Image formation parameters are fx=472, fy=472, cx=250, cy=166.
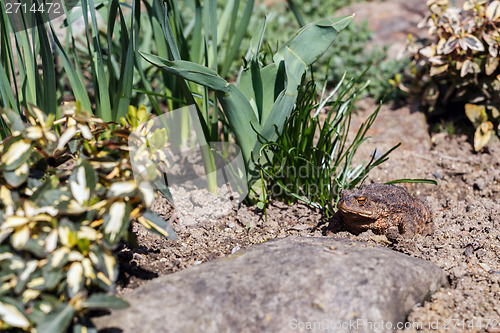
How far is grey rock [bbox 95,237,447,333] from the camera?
1.78m

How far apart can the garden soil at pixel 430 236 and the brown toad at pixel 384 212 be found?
0.19ft

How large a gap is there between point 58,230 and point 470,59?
3159mm

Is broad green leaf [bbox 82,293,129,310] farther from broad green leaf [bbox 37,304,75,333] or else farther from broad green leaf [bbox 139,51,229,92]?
broad green leaf [bbox 139,51,229,92]

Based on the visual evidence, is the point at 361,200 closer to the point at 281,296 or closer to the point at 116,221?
the point at 281,296

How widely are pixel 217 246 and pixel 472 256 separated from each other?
4.45 feet

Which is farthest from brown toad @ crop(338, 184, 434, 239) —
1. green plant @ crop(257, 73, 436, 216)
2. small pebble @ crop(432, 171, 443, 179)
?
small pebble @ crop(432, 171, 443, 179)

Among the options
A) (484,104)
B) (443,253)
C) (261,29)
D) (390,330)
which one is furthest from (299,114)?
(484,104)

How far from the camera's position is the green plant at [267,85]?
8.20ft

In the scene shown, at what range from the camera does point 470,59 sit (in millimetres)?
3533

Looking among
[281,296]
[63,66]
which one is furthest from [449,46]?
[63,66]

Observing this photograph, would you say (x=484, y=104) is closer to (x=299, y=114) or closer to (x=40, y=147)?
(x=299, y=114)

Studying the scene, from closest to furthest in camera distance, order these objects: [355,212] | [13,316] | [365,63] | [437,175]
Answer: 1. [13,316]
2. [355,212]
3. [437,175]
4. [365,63]

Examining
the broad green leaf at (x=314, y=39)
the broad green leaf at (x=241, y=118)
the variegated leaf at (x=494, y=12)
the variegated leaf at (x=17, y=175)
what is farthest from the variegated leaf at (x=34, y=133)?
the variegated leaf at (x=494, y=12)

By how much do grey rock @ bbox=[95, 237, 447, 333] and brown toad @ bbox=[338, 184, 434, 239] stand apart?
0.46 meters
